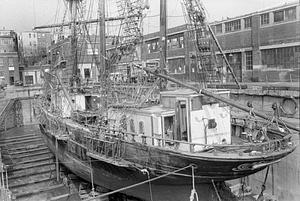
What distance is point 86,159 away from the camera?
571 inches

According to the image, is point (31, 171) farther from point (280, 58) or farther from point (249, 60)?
point (249, 60)

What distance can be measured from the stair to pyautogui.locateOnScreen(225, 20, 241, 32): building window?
20363 millimetres

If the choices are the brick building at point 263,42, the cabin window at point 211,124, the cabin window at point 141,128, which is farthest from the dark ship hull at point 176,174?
the brick building at point 263,42

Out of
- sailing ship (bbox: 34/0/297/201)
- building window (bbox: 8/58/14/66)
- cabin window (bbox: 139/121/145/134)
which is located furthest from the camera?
building window (bbox: 8/58/14/66)

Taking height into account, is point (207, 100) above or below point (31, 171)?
above

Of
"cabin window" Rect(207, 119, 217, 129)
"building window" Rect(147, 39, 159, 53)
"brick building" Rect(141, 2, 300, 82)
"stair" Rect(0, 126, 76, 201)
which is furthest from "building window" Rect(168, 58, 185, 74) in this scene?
"cabin window" Rect(207, 119, 217, 129)

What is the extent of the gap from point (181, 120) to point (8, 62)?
50090mm

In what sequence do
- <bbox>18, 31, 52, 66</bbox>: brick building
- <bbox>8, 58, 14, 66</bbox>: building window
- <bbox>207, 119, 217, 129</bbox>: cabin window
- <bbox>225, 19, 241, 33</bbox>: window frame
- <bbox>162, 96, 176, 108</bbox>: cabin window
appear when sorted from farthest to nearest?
<bbox>18, 31, 52, 66</bbox>: brick building, <bbox>8, 58, 14, 66</bbox>: building window, <bbox>225, 19, 241, 33</bbox>: window frame, <bbox>162, 96, 176, 108</bbox>: cabin window, <bbox>207, 119, 217, 129</bbox>: cabin window

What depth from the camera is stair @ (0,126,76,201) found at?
14805 mm

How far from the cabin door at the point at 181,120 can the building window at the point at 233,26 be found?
2202cm

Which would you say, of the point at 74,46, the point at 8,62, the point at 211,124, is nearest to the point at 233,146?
the point at 211,124

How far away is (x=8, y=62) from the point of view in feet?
178

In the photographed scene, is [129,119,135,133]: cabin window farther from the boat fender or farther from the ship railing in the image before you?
the boat fender

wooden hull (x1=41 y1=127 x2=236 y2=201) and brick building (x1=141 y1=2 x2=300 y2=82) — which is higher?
brick building (x1=141 y1=2 x2=300 y2=82)
